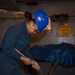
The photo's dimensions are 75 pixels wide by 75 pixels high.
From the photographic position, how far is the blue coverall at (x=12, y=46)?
1.86 metres

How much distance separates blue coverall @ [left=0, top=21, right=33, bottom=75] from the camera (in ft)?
6.10

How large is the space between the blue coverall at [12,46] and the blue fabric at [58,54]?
42.5 inches

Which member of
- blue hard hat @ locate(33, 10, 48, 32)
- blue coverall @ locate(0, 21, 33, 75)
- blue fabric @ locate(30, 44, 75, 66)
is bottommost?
blue fabric @ locate(30, 44, 75, 66)

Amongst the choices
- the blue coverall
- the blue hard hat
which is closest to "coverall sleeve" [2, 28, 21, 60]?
the blue coverall

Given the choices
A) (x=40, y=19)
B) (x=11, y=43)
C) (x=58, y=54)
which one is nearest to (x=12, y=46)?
(x=11, y=43)

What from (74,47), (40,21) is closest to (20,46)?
(40,21)

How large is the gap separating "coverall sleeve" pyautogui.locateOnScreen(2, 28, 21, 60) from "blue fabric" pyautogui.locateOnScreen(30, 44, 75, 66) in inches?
48.5

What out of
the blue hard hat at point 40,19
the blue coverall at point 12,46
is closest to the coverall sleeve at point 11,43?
the blue coverall at point 12,46

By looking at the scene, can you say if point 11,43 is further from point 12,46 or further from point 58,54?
point 58,54

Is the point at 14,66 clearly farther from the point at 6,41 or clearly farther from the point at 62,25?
the point at 62,25

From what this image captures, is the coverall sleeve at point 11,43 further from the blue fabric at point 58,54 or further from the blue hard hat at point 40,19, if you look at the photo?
the blue fabric at point 58,54

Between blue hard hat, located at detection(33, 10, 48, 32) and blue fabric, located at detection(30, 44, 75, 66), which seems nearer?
blue hard hat, located at detection(33, 10, 48, 32)

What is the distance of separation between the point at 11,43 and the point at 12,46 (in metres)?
0.03

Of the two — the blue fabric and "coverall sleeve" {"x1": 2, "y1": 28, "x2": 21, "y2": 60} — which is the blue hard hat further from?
the blue fabric
